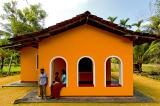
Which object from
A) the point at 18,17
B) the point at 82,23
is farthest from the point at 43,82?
the point at 18,17

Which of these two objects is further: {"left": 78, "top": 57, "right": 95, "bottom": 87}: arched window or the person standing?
{"left": 78, "top": 57, "right": 95, "bottom": 87}: arched window

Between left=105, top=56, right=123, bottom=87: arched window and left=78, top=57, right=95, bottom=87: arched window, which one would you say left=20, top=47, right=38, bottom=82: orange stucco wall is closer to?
left=78, top=57, right=95, bottom=87: arched window

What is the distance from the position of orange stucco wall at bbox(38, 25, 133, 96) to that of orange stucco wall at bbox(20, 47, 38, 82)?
8565mm

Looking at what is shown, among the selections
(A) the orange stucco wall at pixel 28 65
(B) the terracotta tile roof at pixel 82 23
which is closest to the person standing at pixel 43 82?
(B) the terracotta tile roof at pixel 82 23

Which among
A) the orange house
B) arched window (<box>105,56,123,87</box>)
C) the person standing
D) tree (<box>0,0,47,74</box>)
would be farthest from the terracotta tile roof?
tree (<box>0,0,47,74</box>)

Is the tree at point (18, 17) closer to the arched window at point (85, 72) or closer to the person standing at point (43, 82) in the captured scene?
the arched window at point (85, 72)

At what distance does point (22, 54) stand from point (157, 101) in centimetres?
1294

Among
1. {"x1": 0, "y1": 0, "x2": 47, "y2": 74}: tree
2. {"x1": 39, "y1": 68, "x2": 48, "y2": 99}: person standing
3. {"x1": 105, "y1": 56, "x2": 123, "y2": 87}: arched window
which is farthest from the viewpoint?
{"x1": 0, "y1": 0, "x2": 47, "y2": 74}: tree

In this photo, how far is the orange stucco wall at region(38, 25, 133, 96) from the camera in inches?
650

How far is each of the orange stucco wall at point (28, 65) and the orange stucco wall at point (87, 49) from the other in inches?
337

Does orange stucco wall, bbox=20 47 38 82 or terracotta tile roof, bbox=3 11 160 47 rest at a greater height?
terracotta tile roof, bbox=3 11 160 47

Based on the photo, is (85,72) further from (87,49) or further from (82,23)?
(82,23)

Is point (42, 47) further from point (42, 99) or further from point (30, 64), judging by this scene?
point (30, 64)

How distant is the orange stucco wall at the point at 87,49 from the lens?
54.1ft
